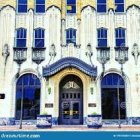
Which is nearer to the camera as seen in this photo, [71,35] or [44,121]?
[44,121]

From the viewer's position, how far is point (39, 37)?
33031mm

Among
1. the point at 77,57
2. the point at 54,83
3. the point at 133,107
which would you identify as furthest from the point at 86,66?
the point at 133,107

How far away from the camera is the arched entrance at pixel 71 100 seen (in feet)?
104

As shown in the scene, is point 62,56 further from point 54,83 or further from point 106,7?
point 106,7

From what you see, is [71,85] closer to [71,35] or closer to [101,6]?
[71,35]

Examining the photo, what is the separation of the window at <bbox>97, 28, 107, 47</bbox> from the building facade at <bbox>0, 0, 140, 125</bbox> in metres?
0.11

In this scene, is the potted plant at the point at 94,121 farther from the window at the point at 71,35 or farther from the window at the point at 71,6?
the window at the point at 71,6

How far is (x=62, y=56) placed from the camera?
32.2m

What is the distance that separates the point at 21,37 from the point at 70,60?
240 inches

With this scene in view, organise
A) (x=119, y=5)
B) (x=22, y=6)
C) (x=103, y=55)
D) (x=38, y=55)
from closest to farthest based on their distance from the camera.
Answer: (x=103, y=55)
(x=38, y=55)
(x=119, y=5)
(x=22, y=6)

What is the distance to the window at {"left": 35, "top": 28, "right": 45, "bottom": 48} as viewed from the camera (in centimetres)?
3281

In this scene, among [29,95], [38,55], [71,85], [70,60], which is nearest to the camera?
[70,60]

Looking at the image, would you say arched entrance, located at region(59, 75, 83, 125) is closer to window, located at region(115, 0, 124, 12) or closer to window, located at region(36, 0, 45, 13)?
window, located at region(36, 0, 45, 13)

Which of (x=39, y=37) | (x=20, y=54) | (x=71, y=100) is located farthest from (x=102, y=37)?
(x=20, y=54)
